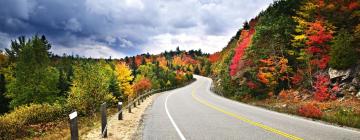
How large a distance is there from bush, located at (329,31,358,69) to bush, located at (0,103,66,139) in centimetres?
2370

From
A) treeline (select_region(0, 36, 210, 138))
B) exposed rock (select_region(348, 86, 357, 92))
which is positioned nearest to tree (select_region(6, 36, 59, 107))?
treeline (select_region(0, 36, 210, 138))

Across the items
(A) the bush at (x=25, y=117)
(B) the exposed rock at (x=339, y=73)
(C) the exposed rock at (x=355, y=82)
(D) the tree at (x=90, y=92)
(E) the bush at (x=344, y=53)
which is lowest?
(A) the bush at (x=25, y=117)

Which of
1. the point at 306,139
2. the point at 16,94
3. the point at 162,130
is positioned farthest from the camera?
the point at 16,94

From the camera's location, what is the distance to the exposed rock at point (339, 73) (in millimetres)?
22028

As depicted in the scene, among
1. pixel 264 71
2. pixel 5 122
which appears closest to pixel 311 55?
pixel 264 71

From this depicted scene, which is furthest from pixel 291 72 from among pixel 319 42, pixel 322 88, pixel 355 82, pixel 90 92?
pixel 90 92

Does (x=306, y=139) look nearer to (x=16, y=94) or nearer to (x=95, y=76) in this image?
(x=95, y=76)

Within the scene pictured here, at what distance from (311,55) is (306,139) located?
62.6ft

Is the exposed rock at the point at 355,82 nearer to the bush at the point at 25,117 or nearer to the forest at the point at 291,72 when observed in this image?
the forest at the point at 291,72

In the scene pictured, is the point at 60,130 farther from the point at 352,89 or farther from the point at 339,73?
the point at 339,73

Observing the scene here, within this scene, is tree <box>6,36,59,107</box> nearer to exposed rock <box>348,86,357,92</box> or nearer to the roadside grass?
the roadside grass

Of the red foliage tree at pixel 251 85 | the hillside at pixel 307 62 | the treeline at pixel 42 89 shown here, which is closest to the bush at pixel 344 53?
the hillside at pixel 307 62

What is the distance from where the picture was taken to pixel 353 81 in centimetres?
2112

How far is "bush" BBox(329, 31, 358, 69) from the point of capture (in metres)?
21.7
